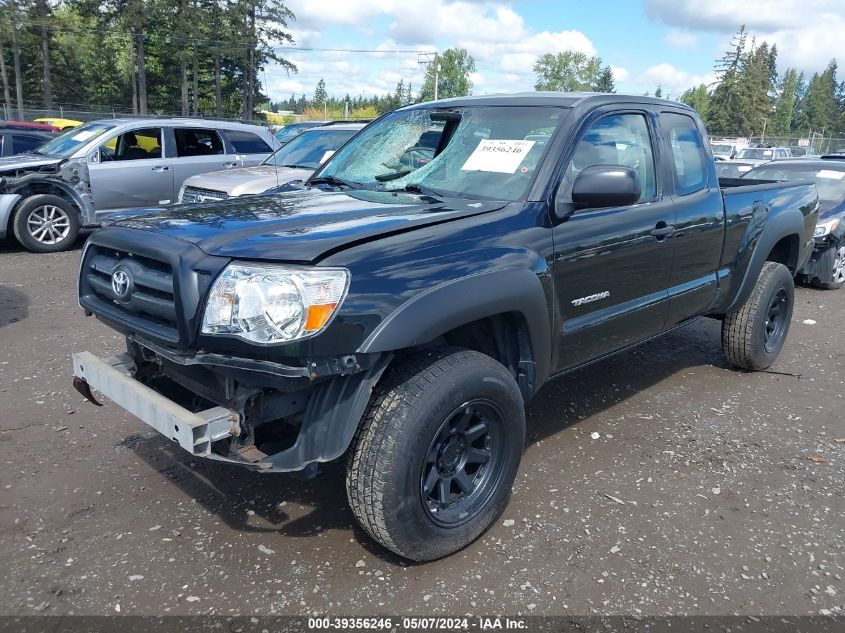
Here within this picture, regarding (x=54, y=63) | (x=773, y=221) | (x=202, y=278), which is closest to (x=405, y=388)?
(x=202, y=278)

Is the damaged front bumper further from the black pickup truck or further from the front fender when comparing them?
the front fender

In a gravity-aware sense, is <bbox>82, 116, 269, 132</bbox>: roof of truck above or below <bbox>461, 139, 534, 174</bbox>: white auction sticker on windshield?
above

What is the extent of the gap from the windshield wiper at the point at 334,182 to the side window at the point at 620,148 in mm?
1246

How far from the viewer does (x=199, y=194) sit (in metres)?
8.26

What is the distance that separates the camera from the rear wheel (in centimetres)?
867

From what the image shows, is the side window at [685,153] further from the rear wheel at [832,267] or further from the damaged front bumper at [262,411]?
the rear wheel at [832,267]

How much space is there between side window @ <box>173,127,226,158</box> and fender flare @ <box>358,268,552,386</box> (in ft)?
28.0

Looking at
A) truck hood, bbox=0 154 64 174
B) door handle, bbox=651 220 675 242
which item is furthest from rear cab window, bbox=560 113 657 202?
truck hood, bbox=0 154 64 174

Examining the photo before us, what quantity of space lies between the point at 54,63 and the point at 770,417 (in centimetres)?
6079

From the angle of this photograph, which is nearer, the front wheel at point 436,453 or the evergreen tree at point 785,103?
the front wheel at point 436,453

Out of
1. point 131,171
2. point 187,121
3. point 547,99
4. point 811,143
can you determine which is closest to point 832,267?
point 547,99

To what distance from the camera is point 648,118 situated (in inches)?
157

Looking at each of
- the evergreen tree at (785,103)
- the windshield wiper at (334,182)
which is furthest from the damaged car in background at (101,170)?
the evergreen tree at (785,103)

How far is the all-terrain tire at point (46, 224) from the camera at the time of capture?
361 inches
